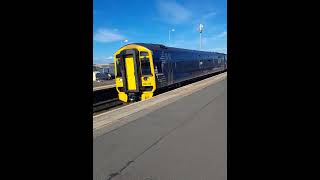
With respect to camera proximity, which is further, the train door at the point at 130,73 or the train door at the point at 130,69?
the train door at the point at 130,73

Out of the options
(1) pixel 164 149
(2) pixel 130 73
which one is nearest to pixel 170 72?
(2) pixel 130 73

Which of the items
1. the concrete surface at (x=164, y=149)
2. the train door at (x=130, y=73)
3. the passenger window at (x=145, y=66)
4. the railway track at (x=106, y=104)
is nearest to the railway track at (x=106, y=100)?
the railway track at (x=106, y=104)

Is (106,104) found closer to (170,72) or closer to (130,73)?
(130,73)

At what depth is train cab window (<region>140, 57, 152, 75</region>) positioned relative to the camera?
1481 cm

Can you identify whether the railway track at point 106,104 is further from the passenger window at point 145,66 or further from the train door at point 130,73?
the passenger window at point 145,66

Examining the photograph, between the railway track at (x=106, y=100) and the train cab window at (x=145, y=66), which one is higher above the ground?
the train cab window at (x=145, y=66)

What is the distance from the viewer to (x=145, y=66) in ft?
49.1

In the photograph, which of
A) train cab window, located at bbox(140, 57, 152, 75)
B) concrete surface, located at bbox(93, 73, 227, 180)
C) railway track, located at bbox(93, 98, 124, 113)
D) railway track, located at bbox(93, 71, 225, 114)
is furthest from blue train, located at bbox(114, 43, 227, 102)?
concrete surface, located at bbox(93, 73, 227, 180)

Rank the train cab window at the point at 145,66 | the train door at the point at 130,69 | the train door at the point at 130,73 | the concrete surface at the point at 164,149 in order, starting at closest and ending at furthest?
the concrete surface at the point at 164,149 < the train cab window at the point at 145,66 < the train door at the point at 130,69 < the train door at the point at 130,73

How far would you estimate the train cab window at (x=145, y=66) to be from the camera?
14.8 m
